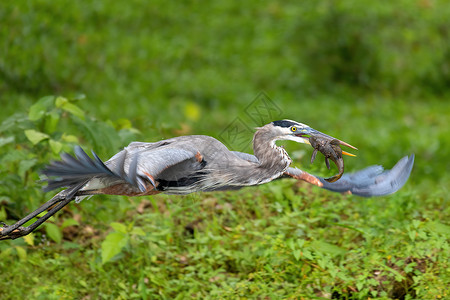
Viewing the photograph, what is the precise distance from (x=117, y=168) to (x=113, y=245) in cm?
189

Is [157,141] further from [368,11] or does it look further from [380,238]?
[368,11]

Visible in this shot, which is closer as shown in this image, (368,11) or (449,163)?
(449,163)

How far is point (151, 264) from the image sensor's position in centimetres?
423

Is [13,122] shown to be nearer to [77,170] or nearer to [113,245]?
[113,245]

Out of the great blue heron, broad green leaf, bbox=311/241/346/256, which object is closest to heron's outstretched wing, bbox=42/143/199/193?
the great blue heron

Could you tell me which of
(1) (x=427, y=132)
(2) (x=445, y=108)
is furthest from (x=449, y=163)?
(2) (x=445, y=108)

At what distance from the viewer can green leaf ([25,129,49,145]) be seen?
4.08 m

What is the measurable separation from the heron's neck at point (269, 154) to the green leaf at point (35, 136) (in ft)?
7.17

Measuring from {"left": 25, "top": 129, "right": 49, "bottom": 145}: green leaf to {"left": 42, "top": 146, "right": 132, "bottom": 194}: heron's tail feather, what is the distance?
2.02 metres

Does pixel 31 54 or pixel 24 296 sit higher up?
pixel 31 54

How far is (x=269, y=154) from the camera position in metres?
2.19

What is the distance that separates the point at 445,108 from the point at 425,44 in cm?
88

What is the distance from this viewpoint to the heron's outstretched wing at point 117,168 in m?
2.06

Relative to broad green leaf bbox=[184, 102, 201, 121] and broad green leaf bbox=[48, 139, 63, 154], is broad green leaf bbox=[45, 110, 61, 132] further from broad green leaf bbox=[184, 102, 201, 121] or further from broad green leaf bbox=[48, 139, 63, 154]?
broad green leaf bbox=[184, 102, 201, 121]
